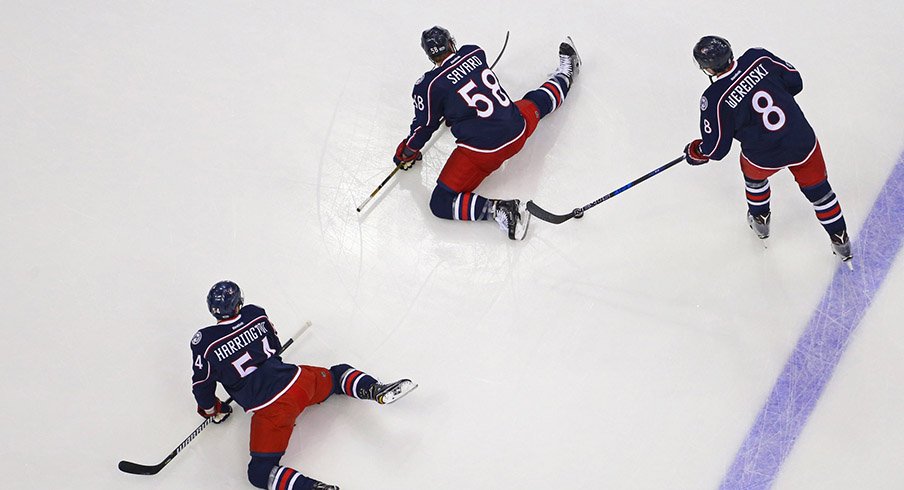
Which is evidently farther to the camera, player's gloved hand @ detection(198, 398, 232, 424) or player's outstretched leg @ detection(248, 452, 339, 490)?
player's gloved hand @ detection(198, 398, 232, 424)

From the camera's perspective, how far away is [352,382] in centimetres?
363

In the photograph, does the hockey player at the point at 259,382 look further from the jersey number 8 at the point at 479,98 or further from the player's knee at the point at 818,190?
the player's knee at the point at 818,190

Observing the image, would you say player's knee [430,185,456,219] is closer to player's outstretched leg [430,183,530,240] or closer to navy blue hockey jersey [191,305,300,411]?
player's outstretched leg [430,183,530,240]

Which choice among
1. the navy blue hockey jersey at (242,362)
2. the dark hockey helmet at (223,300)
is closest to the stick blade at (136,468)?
the navy blue hockey jersey at (242,362)

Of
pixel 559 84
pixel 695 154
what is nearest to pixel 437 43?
pixel 559 84

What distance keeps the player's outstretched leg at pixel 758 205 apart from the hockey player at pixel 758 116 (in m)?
0.09

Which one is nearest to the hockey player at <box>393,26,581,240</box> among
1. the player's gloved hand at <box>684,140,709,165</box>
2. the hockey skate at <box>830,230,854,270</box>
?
the player's gloved hand at <box>684,140,709,165</box>

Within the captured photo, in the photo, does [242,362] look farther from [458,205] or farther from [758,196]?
[758,196]

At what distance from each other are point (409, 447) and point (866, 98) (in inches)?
97.6

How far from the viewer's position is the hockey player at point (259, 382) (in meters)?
3.49

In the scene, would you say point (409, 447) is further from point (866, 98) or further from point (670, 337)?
point (866, 98)

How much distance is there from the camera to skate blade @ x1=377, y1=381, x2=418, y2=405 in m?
3.55

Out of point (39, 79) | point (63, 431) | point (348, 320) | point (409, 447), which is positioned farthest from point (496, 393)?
point (39, 79)

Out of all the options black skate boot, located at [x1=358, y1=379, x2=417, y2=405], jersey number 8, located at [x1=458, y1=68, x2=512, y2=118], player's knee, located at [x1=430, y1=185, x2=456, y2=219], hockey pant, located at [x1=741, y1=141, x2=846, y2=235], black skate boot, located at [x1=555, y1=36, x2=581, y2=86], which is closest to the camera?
hockey pant, located at [x1=741, y1=141, x2=846, y2=235]
